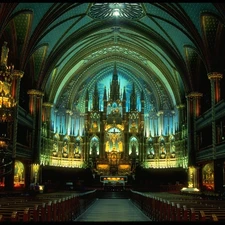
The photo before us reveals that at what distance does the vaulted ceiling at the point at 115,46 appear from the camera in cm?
2883

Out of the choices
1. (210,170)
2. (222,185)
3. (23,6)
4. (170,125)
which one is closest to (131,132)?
(170,125)

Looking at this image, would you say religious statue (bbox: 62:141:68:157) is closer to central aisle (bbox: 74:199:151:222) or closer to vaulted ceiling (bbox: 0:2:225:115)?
vaulted ceiling (bbox: 0:2:225:115)

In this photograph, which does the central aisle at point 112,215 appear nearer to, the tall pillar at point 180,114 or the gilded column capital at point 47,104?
the tall pillar at point 180,114

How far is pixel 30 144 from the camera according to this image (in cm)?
3400

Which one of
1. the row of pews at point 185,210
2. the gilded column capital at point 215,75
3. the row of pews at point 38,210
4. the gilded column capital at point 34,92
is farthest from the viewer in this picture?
the gilded column capital at point 34,92

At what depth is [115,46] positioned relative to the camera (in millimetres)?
42469

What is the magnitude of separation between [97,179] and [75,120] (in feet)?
Answer: 25.1

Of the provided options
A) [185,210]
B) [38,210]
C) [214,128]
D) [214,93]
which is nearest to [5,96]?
[38,210]

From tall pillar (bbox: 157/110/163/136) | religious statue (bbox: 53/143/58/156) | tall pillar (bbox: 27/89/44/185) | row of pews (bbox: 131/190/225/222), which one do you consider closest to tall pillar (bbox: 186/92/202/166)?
tall pillar (bbox: 157/110/163/136)

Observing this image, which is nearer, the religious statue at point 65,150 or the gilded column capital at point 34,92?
the gilded column capital at point 34,92

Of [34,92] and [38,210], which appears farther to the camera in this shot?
[34,92]

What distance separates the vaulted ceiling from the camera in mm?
28828

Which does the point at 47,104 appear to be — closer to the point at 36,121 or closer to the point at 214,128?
the point at 36,121

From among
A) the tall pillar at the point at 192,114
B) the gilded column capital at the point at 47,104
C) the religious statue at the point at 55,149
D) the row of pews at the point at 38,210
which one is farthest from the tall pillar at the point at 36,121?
the row of pews at the point at 38,210
